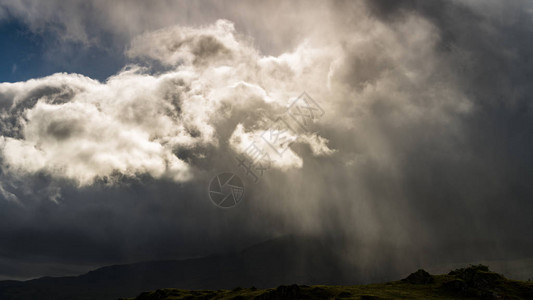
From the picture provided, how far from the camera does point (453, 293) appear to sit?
18925 centimetres

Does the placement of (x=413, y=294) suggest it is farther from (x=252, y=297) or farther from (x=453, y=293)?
(x=252, y=297)

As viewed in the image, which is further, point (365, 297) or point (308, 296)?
point (308, 296)

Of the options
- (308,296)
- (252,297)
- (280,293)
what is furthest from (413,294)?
(252,297)

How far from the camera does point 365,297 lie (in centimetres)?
17575

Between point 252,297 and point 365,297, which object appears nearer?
point 365,297

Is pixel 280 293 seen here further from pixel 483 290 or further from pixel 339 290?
pixel 483 290

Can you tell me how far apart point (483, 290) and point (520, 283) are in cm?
2891

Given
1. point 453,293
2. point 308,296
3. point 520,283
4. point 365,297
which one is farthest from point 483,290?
point 308,296

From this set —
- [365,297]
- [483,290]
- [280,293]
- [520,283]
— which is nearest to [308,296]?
[280,293]

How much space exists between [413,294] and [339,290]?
3606cm

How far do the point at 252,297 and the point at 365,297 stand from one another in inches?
2275

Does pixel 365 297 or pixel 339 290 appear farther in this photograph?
pixel 339 290

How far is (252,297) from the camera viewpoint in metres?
198

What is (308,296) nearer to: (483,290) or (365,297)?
(365,297)
